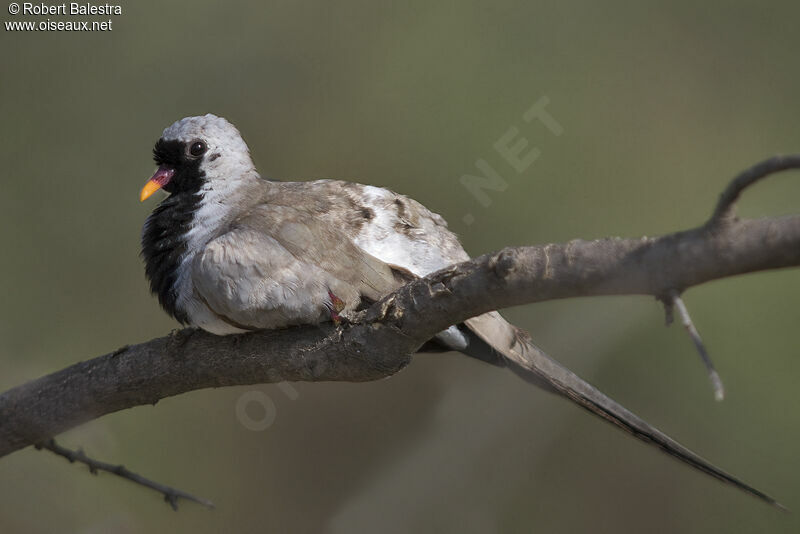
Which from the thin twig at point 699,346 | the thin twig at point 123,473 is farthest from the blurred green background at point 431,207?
the thin twig at point 699,346

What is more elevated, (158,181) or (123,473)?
(158,181)

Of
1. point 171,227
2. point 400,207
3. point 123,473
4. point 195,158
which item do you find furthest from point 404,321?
point 195,158

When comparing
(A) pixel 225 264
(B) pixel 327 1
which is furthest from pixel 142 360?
(B) pixel 327 1

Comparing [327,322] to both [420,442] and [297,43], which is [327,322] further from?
[297,43]

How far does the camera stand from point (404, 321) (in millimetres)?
2492

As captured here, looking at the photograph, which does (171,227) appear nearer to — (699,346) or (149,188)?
(149,188)

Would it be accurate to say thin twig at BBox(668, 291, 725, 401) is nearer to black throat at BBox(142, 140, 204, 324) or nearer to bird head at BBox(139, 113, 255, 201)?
black throat at BBox(142, 140, 204, 324)

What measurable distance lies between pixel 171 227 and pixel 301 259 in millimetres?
756

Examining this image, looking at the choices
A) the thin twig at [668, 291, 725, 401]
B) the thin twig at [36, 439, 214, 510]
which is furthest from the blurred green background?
the thin twig at [668, 291, 725, 401]

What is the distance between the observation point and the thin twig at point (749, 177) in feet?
5.21

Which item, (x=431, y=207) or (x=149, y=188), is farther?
(x=431, y=207)

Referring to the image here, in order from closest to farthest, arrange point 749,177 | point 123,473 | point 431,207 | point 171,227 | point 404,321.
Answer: point 749,177 < point 404,321 < point 123,473 < point 171,227 < point 431,207

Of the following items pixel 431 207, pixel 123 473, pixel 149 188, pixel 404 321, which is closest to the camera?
pixel 404 321

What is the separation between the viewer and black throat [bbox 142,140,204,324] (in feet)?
11.0
